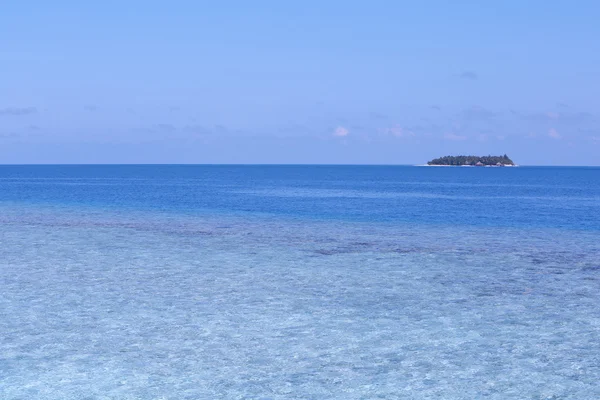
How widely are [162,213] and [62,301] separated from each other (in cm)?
2611

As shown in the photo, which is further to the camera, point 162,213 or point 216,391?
point 162,213

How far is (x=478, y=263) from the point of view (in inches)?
729

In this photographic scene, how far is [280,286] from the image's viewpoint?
1465cm

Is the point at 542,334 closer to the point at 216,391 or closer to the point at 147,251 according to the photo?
the point at 216,391

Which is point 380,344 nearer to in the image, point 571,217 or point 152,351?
point 152,351

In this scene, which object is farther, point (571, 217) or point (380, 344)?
point (571, 217)

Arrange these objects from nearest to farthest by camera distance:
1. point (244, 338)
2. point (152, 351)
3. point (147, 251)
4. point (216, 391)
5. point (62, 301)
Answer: point (216, 391)
point (152, 351)
point (244, 338)
point (62, 301)
point (147, 251)

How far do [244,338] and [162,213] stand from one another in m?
29.2

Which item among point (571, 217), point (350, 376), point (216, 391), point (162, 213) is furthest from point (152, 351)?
point (571, 217)

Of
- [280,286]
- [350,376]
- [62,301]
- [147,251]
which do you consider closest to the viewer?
[350,376]

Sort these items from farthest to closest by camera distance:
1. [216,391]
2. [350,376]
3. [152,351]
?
1. [152,351]
2. [350,376]
3. [216,391]

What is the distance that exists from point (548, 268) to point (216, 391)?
Answer: 11.9 meters

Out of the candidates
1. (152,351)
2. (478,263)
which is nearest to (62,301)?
(152,351)

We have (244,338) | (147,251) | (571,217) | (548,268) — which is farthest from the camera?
(571,217)
